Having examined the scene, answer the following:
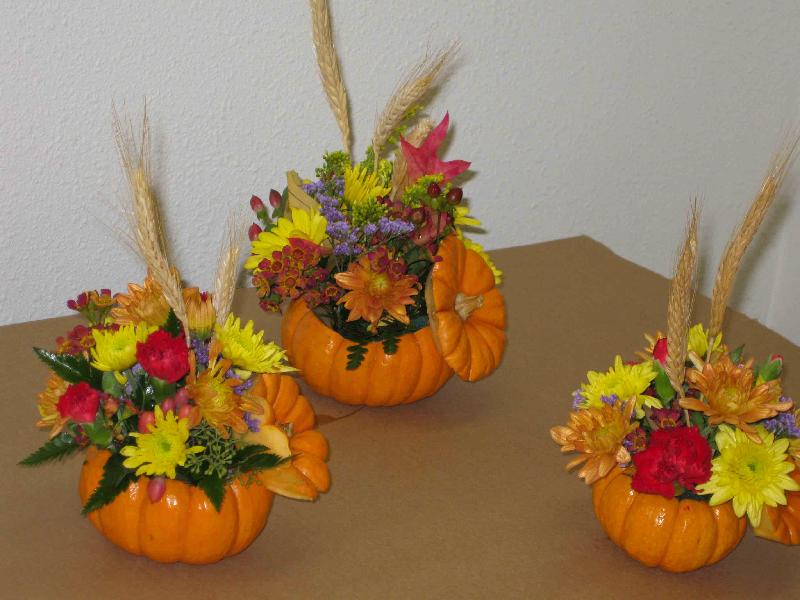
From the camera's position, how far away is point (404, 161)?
1370 mm

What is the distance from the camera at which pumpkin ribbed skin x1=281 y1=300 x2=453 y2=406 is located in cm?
134

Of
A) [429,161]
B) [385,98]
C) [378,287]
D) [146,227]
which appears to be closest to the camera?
[146,227]

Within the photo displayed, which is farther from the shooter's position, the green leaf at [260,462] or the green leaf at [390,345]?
the green leaf at [390,345]

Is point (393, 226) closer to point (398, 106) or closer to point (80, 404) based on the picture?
point (398, 106)

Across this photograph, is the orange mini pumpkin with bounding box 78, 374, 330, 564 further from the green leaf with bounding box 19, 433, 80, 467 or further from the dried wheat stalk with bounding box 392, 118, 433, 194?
the dried wheat stalk with bounding box 392, 118, 433, 194

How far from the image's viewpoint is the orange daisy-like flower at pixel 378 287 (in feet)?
4.14

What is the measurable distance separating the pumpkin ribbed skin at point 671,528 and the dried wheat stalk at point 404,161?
47cm

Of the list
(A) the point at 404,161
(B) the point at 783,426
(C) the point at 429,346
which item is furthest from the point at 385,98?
(B) the point at 783,426

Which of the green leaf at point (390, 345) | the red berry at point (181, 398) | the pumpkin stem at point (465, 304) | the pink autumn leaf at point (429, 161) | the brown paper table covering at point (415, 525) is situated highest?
the pink autumn leaf at point (429, 161)

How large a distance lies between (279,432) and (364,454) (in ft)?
0.84

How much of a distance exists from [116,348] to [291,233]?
1.06 feet

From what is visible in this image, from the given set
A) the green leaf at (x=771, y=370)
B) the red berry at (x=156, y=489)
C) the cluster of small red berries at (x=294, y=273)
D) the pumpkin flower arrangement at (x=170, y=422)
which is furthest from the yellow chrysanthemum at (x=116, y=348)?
the green leaf at (x=771, y=370)

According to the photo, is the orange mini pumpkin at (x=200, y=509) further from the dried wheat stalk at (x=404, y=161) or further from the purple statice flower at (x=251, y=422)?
the dried wheat stalk at (x=404, y=161)

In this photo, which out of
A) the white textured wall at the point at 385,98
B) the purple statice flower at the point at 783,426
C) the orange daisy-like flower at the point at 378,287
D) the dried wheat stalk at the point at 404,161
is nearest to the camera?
the purple statice flower at the point at 783,426
